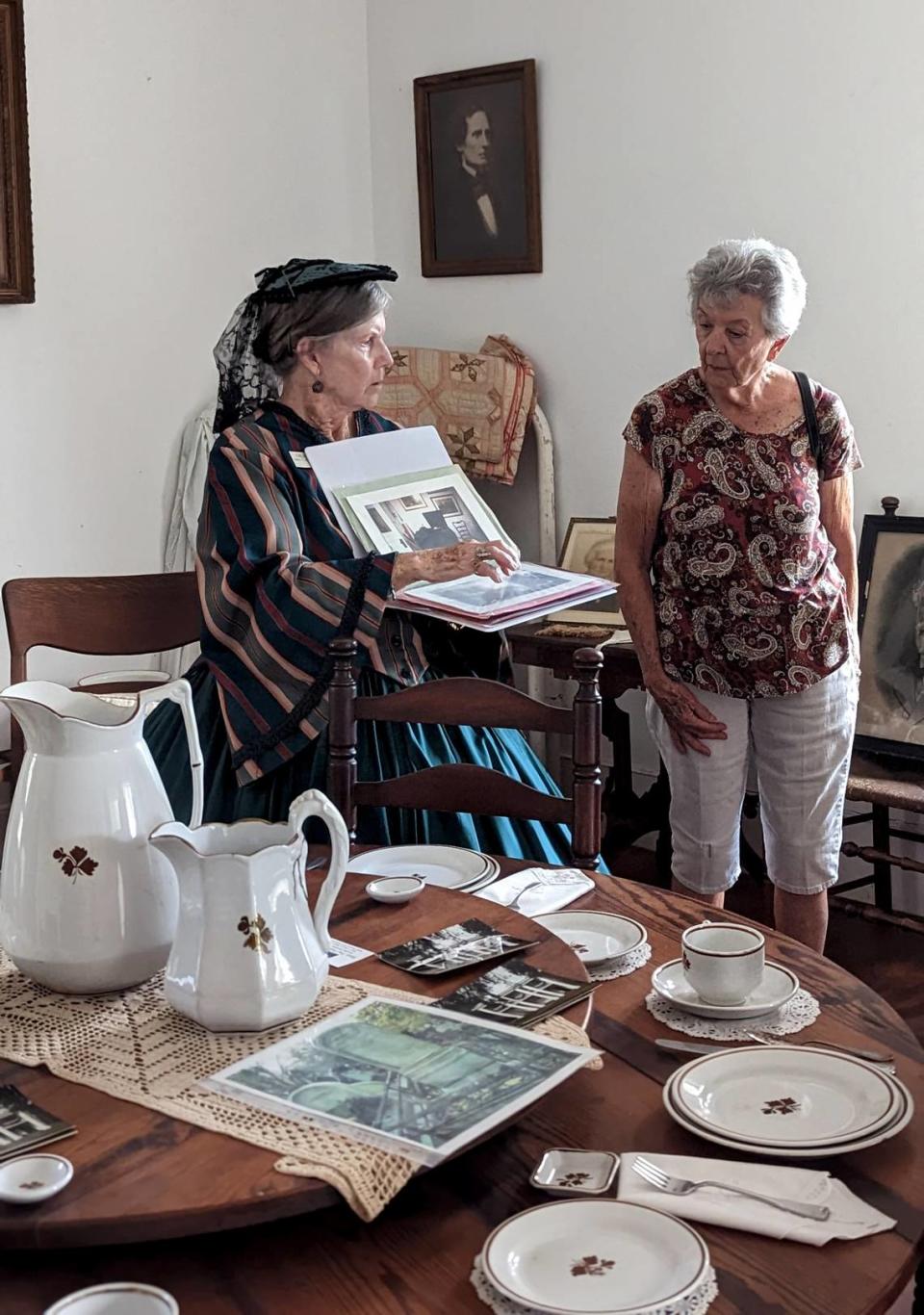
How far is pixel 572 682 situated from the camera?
371cm

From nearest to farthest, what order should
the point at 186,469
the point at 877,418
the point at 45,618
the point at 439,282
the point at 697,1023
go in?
the point at 697,1023 < the point at 45,618 < the point at 877,418 < the point at 186,469 < the point at 439,282

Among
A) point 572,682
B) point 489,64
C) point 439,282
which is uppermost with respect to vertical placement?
point 489,64

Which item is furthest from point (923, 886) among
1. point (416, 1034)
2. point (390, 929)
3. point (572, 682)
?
point (416, 1034)

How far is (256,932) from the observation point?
1.12 m

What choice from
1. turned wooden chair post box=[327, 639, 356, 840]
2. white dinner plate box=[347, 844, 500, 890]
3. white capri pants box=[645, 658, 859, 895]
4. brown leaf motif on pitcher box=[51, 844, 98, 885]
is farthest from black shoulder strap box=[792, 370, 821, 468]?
brown leaf motif on pitcher box=[51, 844, 98, 885]

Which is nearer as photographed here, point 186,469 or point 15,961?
point 15,961

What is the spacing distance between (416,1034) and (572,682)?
2.60 meters

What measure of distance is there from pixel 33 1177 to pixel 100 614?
1761 mm

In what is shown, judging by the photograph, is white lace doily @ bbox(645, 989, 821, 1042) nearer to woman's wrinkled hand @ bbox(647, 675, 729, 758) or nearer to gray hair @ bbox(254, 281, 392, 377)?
woman's wrinkled hand @ bbox(647, 675, 729, 758)

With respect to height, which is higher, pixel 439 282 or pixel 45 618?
pixel 439 282

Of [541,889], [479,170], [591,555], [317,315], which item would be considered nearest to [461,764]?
[541,889]

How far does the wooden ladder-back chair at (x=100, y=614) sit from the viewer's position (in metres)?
2.55

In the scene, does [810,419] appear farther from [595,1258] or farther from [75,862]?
[595,1258]

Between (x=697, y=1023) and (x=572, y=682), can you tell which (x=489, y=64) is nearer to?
(x=572, y=682)
